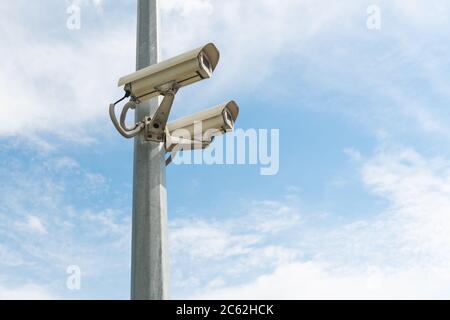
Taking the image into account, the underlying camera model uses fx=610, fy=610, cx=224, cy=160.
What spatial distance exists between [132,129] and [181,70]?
1.63ft

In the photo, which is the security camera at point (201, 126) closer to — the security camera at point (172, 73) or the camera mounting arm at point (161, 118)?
the camera mounting arm at point (161, 118)

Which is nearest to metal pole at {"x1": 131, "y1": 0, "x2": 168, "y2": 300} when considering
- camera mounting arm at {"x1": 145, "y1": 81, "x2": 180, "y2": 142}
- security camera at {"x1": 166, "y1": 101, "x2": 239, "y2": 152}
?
camera mounting arm at {"x1": 145, "y1": 81, "x2": 180, "y2": 142}

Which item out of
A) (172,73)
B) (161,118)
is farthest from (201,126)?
(172,73)

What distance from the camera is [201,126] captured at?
4.10 m

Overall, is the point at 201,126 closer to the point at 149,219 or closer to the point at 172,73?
the point at 172,73

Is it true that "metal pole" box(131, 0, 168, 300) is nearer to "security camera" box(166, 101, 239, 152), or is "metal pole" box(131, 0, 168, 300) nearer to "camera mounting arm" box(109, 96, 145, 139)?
"camera mounting arm" box(109, 96, 145, 139)

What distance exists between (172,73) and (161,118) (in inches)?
12.2

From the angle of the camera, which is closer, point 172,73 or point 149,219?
point 149,219

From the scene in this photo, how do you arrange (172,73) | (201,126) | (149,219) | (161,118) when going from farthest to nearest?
(201,126) < (161,118) < (172,73) < (149,219)

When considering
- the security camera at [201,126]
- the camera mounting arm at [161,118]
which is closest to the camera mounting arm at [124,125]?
the camera mounting arm at [161,118]

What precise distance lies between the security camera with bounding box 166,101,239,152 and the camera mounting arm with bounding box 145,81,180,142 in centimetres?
7

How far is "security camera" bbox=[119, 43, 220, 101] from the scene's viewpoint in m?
3.83

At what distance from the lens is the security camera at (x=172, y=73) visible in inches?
Answer: 151
